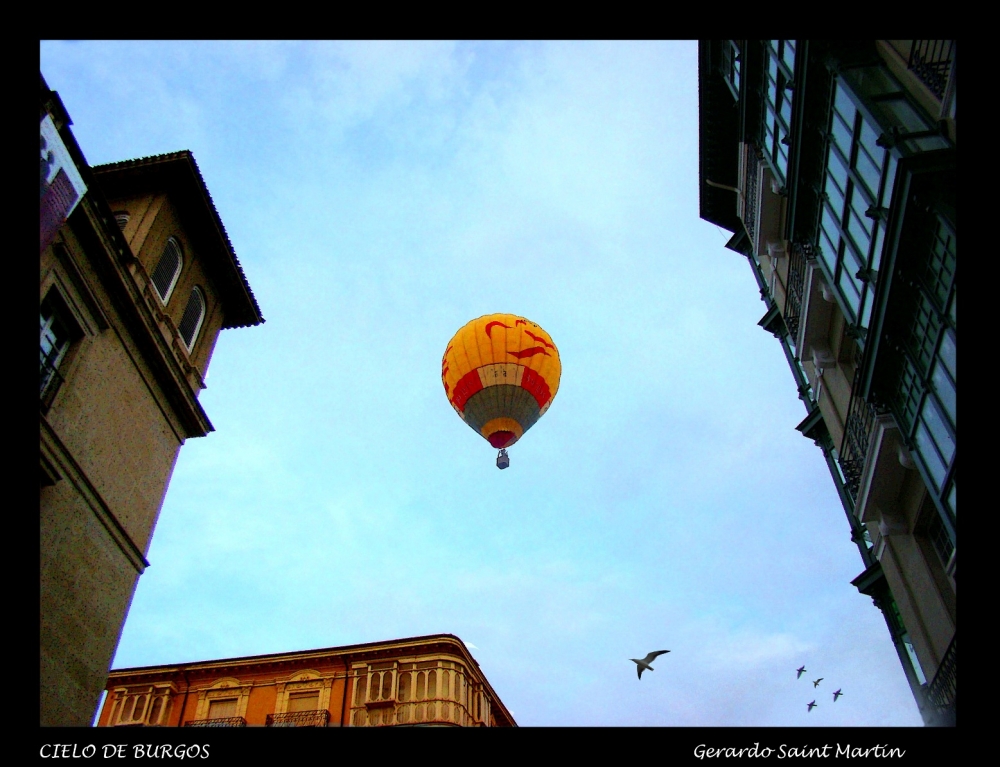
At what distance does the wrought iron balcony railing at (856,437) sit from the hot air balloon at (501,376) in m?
10.0

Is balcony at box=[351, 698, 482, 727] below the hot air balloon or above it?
below

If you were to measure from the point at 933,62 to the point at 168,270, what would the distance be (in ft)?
59.2

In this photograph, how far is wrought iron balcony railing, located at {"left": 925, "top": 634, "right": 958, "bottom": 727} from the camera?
10711 millimetres

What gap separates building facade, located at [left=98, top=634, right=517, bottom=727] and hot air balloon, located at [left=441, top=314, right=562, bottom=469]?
61.1 feet

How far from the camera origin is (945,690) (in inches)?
443

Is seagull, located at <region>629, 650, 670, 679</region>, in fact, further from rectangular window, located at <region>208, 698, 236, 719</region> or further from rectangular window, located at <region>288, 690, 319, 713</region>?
rectangular window, located at <region>208, 698, 236, 719</region>

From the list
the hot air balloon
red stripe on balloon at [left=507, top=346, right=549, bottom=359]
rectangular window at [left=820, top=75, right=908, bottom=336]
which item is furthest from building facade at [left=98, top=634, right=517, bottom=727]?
rectangular window at [left=820, top=75, right=908, bottom=336]

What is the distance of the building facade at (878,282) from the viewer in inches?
429

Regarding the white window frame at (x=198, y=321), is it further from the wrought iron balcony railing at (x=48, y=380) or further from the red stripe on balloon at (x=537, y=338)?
the red stripe on balloon at (x=537, y=338)

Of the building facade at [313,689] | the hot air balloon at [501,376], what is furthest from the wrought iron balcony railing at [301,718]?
the hot air balloon at [501,376]

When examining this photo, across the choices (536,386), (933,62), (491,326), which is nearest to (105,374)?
(491,326)
